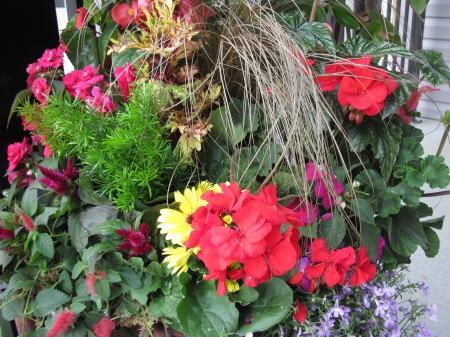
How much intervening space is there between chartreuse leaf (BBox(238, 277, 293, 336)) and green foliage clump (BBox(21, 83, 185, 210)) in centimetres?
24

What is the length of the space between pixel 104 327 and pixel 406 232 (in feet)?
1.79

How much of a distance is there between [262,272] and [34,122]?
0.53 m

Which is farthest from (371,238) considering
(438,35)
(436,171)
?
(438,35)

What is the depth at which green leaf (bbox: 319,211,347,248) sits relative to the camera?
2.44 feet

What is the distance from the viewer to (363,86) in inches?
29.8

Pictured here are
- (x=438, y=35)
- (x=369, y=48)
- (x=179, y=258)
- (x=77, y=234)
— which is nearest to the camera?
(x=179, y=258)

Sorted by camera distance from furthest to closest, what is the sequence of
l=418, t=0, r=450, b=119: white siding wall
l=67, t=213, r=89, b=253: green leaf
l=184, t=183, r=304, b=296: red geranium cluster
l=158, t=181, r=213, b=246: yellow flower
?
l=418, t=0, r=450, b=119: white siding wall < l=67, t=213, r=89, b=253: green leaf < l=158, t=181, r=213, b=246: yellow flower < l=184, t=183, r=304, b=296: red geranium cluster

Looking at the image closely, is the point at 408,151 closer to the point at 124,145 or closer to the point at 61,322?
the point at 124,145

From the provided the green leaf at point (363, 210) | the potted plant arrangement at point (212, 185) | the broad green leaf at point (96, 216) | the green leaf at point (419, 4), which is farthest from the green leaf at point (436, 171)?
the broad green leaf at point (96, 216)

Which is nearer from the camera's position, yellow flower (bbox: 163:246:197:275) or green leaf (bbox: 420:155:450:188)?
yellow flower (bbox: 163:246:197:275)

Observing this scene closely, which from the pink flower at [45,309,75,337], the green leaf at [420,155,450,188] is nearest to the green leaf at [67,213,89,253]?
the pink flower at [45,309,75,337]

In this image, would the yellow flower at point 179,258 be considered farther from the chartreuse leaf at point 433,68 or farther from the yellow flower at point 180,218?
the chartreuse leaf at point 433,68

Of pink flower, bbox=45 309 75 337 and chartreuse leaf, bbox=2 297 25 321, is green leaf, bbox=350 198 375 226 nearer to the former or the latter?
pink flower, bbox=45 309 75 337

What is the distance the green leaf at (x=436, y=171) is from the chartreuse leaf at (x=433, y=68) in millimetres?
141
